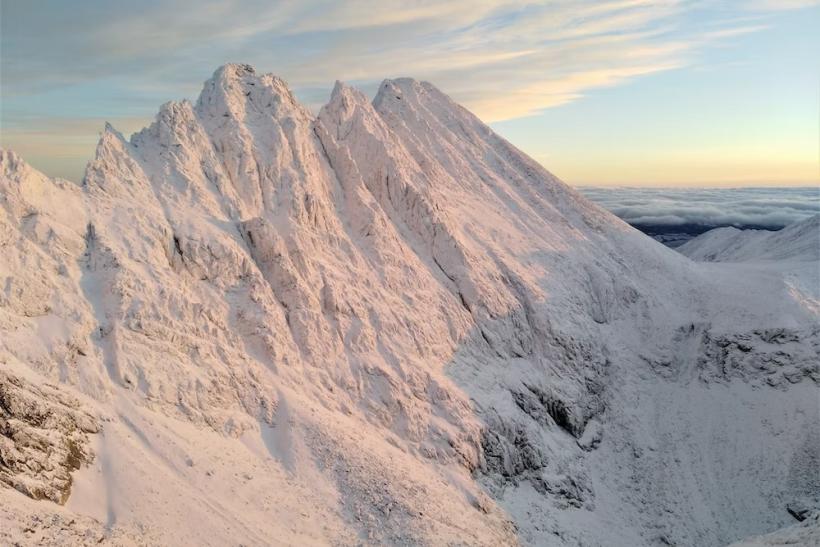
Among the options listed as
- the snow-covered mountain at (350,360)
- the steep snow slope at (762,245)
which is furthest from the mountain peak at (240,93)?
the steep snow slope at (762,245)

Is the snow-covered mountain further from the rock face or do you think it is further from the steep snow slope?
the steep snow slope

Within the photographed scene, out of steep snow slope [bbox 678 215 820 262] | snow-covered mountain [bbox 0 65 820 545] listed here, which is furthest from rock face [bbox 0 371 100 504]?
steep snow slope [bbox 678 215 820 262]

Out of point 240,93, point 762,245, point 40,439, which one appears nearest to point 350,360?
point 40,439

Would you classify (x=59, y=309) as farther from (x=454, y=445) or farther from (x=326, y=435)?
(x=454, y=445)

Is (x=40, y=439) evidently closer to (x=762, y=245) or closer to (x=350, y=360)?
(x=350, y=360)

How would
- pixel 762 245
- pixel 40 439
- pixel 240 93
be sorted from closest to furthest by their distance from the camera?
pixel 40 439
pixel 240 93
pixel 762 245

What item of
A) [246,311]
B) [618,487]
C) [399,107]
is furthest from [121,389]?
[399,107]

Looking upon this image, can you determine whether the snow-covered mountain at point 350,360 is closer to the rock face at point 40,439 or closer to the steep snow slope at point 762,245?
the rock face at point 40,439
